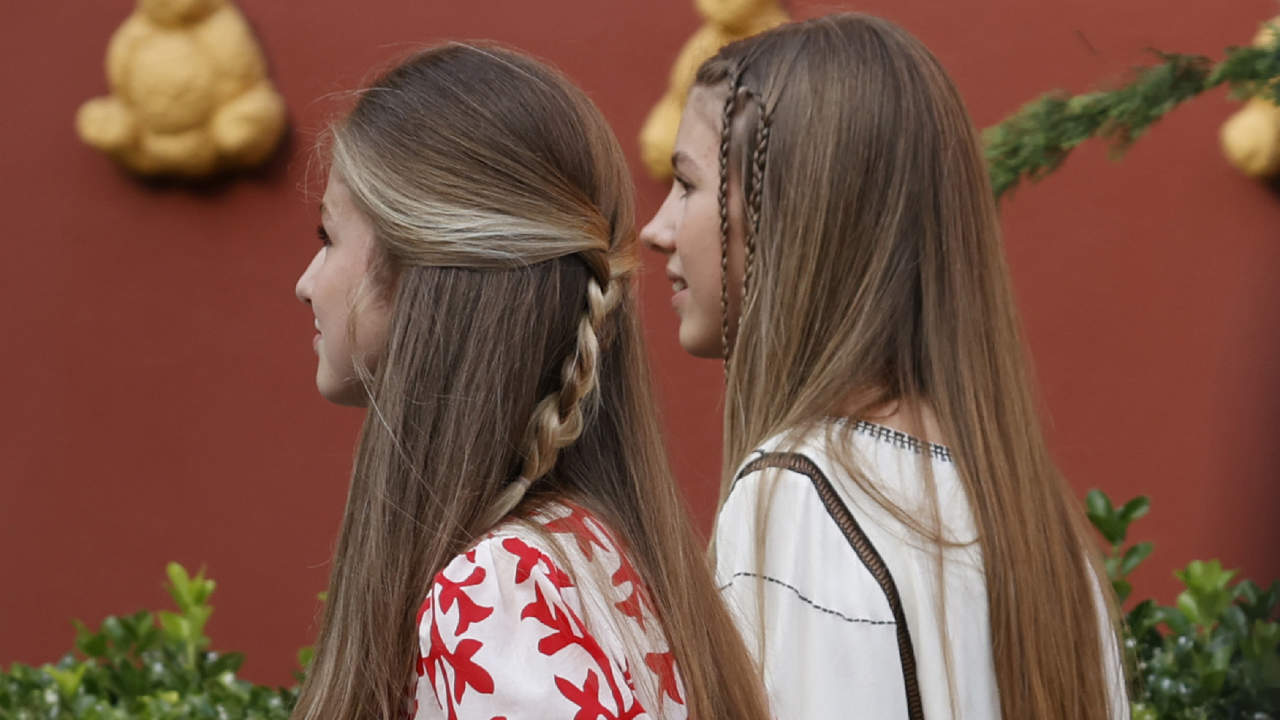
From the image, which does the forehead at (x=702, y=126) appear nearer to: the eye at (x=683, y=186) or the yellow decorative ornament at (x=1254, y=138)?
the eye at (x=683, y=186)

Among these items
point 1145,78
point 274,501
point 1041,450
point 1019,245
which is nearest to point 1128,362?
point 1019,245

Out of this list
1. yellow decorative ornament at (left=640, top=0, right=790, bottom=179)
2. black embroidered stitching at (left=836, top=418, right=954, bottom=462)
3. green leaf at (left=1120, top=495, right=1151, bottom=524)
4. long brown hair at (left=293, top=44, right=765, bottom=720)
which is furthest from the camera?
yellow decorative ornament at (left=640, top=0, right=790, bottom=179)

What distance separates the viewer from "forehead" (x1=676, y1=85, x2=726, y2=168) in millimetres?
1822

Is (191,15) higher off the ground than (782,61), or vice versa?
(191,15)

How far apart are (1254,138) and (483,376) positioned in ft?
7.28

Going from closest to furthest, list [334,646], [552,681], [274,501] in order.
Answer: [552,681]
[334,646]
[274,501]

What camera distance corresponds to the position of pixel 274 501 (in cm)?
350

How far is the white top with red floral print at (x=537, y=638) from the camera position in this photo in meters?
1.19

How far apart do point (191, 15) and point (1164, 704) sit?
245 centimetres

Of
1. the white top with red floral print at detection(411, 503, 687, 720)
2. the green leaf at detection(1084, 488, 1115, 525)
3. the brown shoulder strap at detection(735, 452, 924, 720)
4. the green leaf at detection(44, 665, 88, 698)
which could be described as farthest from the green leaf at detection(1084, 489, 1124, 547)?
the green leaf at detection(44, 665, 88, 698)

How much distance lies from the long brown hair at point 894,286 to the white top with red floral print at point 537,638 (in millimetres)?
374

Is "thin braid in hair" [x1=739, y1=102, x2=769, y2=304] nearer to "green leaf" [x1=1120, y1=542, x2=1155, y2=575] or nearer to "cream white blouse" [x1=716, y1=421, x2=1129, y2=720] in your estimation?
"cream white blouse" [x1=716, y1=421, x2=1129, y2=720]

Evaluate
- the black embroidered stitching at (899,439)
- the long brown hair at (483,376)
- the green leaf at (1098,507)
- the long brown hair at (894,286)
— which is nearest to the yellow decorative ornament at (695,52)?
the green leaf at (1098,507)

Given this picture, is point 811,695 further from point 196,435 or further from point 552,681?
point 196,435
